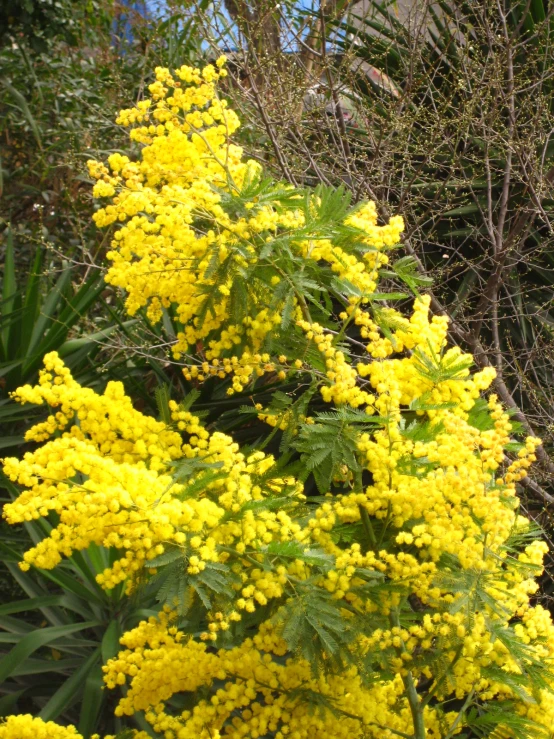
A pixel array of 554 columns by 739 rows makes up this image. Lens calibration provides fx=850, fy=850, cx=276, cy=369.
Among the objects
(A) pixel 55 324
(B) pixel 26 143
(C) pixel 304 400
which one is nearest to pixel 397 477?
(C) pixel 304 400

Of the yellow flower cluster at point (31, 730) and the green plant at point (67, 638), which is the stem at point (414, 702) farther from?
the green plant at point (67, 638)

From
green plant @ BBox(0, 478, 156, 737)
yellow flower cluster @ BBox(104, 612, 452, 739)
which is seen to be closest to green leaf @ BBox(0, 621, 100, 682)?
green plant @ BBox(0, 478, 156, 737)

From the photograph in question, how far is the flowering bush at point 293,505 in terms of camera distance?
2.06m

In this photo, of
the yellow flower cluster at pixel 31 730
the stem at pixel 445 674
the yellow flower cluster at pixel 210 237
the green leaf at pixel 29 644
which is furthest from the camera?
the green leaf at pixel 29 644

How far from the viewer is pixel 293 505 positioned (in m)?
2.44

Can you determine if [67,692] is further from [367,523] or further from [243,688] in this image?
[367,523]

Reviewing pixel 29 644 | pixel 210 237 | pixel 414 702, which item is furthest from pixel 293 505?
pixel 29 644

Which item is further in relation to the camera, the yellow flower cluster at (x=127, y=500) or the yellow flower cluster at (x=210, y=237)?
the yellow flower cluster at (x=210, y=237)

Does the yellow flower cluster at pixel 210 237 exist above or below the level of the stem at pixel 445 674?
above

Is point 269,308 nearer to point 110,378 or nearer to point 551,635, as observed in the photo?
point 551,635

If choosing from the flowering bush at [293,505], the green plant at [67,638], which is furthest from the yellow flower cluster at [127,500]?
the green plant at [67,638]

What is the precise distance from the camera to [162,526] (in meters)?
1.95

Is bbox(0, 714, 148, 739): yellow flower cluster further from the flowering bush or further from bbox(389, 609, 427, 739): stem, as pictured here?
bbox(389, 609, 427, 739): stem

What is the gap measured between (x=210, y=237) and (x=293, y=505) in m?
0.82
